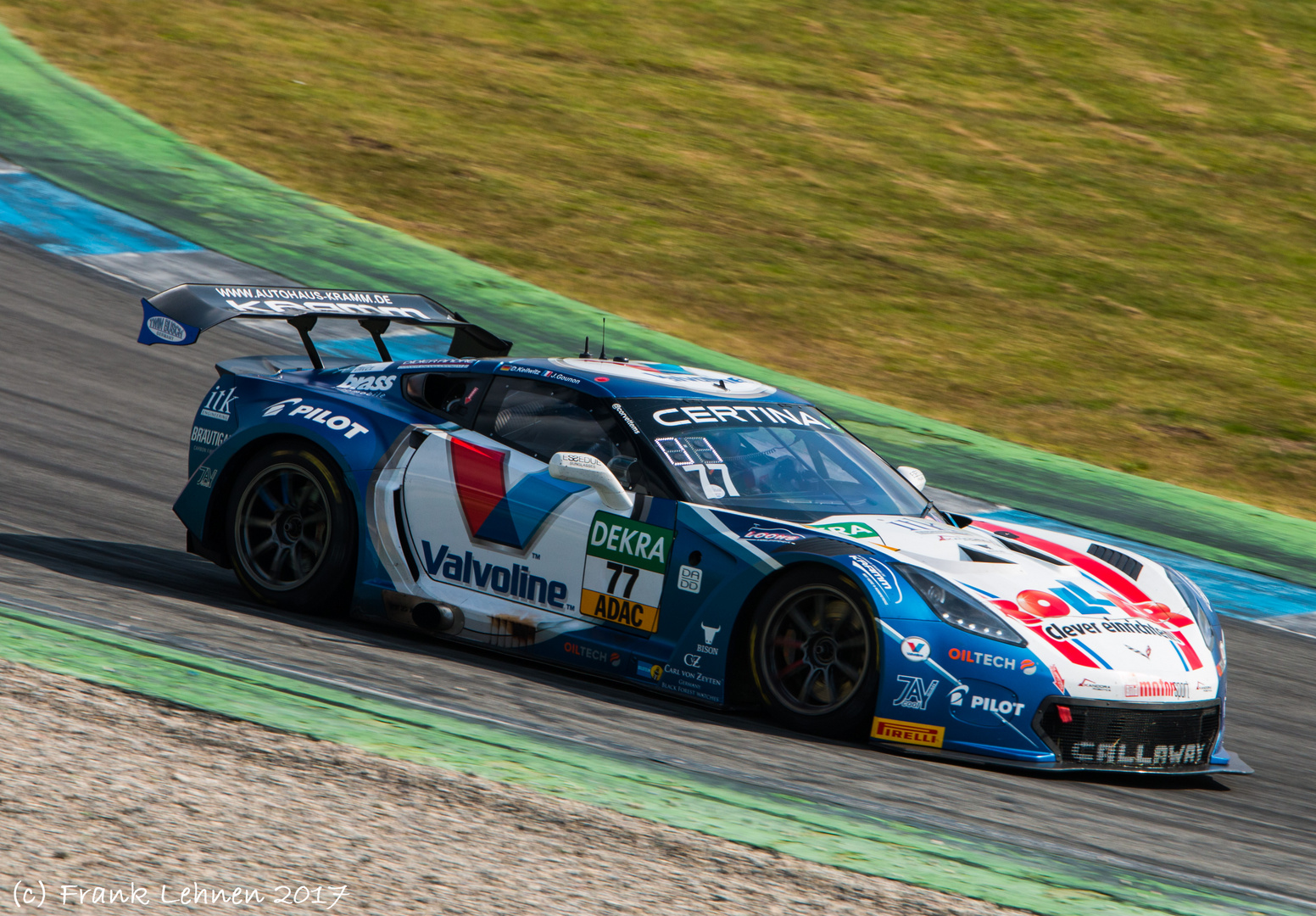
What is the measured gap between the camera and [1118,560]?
23.1ft

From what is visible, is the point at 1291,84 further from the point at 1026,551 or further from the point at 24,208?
the point at 1026,551

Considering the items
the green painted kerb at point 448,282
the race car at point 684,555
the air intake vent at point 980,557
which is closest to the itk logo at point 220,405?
the race car at point 684,555

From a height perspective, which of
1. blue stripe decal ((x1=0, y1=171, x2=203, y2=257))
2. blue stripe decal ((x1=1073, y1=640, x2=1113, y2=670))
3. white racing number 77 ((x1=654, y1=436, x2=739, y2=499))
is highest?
blue stripe decal ((x1=0, y1=171, x2=203, y2=257))

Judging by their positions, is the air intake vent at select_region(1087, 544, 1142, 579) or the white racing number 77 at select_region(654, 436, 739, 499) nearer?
the white racing number 77 at select_region(654, 436, 739, 499)

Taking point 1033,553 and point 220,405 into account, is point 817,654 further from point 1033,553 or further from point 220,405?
point 220,405

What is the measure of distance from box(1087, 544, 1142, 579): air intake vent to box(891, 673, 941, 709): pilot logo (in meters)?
1.37

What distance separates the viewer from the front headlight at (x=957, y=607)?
5992mm

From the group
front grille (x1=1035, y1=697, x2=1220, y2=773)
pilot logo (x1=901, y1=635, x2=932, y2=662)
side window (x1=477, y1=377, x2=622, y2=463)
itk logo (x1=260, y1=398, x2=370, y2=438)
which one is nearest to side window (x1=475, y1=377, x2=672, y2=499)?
side window (x1=477, y1=377, x2=622, y2=463)

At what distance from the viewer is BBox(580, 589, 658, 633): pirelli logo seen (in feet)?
21.5

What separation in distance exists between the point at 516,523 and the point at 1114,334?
10.1m

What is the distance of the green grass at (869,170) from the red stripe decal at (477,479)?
6903mm

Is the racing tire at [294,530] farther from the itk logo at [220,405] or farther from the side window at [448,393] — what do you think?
the side window at [448,393]

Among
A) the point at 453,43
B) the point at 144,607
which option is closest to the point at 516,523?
the point at 144,607

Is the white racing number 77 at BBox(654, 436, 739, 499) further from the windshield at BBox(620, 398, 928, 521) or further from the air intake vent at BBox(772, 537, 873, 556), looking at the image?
the air intake vent at BBox(772, 537, 873, 556)
